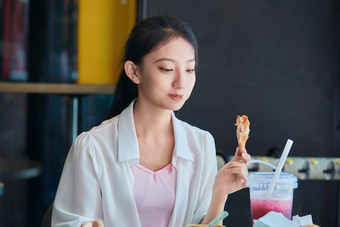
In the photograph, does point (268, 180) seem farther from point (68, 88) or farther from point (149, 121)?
point (68, 88)

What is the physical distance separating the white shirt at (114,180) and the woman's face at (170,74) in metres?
0.15

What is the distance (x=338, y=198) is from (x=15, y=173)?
5.39 feet

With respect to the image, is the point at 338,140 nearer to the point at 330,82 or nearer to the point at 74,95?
the point at 330,82

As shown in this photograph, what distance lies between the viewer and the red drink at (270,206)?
1297 mm

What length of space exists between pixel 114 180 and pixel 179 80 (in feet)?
1.12

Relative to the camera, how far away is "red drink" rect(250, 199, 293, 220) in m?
1.30

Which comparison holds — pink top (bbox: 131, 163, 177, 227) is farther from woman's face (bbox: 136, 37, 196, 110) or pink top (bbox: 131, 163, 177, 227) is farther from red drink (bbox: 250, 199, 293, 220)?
red drink (bbox: 250, 199, 293, 220)

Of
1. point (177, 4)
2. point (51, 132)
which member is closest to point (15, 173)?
point (51, 132)

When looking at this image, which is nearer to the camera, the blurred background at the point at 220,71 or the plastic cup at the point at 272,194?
the plastic cup at the point at 272,194

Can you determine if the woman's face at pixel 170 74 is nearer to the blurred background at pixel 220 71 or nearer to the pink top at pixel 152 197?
the pink top at pixel 152 197

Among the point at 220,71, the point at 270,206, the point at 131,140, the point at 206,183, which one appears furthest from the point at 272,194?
the point at 220,71

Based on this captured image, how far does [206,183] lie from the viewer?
63.9 inches

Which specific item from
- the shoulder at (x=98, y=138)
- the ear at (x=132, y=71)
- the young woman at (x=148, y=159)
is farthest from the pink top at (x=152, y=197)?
the ear at (x=132, y=71)

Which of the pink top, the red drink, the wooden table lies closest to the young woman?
the pink top
